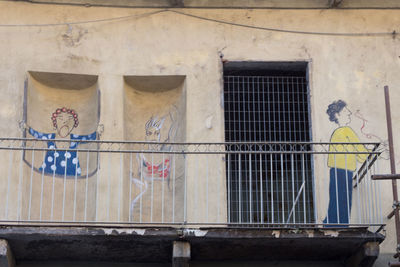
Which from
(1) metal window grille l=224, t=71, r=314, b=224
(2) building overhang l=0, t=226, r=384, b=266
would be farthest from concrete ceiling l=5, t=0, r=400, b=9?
(2) building overhang l=0, t=226, r=384, b=266

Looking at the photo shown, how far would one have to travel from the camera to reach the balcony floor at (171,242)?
39.5 feet

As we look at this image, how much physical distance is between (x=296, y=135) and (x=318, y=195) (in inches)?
49.7

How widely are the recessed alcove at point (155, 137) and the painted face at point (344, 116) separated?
2193 mm

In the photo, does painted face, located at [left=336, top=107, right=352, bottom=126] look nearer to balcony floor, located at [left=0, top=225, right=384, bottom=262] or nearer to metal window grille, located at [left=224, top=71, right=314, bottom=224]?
metal window grille, located at [left=224, top=71, right=314, bottom=224]

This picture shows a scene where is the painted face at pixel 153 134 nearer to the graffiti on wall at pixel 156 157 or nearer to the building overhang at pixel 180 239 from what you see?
the graffiti on wall at pixel 156 157

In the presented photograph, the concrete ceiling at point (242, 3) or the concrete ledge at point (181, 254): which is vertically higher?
the concrete ceiling at point (242, 3)

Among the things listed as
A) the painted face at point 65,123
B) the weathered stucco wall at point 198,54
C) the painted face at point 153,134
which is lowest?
the painted face at point 153,134

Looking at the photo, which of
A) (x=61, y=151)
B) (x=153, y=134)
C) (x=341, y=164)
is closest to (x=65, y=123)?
(x=61, y=151)

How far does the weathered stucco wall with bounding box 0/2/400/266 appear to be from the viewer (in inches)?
538

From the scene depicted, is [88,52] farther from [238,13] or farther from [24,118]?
[238,13]

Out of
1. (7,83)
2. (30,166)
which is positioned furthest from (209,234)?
(7,83)

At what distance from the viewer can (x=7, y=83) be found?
13594mm

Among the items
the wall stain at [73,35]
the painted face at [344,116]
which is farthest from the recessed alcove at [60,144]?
the painted face at [344,116]

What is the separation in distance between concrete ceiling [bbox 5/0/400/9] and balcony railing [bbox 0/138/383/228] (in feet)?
6.85
